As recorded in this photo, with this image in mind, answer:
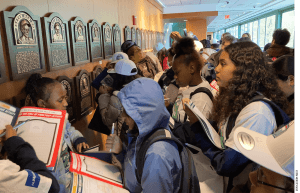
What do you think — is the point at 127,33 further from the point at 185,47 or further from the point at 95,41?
the point at 185,47

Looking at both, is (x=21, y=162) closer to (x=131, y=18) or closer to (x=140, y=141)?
(x=140, y=141)

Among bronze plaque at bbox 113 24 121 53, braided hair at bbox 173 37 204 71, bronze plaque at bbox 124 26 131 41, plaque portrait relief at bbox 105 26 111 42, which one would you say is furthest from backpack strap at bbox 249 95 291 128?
bronze plaque at bbox 124 26 131 41

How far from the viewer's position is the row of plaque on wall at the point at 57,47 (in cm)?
169

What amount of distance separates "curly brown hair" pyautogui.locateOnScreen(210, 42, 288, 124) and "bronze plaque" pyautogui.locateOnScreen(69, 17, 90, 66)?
196cm

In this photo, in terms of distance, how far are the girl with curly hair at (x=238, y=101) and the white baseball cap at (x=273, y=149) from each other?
64 cm

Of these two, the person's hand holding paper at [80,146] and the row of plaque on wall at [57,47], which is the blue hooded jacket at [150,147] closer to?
the person's hand holding paper at [80,146]

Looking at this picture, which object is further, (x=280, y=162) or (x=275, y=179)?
(x=275, y=179)

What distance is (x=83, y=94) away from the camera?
2.92 m

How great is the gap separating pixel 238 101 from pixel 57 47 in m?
1.94

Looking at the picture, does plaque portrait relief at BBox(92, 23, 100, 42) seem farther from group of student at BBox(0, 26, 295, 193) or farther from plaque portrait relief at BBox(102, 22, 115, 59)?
group of student at BBox(0, 26, 295, 193)

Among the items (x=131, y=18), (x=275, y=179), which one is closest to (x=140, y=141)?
(x=275, y=179)

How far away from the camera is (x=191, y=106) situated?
135 centimetres

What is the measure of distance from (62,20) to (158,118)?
72.4 inches

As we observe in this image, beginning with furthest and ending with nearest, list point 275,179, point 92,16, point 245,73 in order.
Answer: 1. point 92,16
2. point 245,73
3. point 275,179
